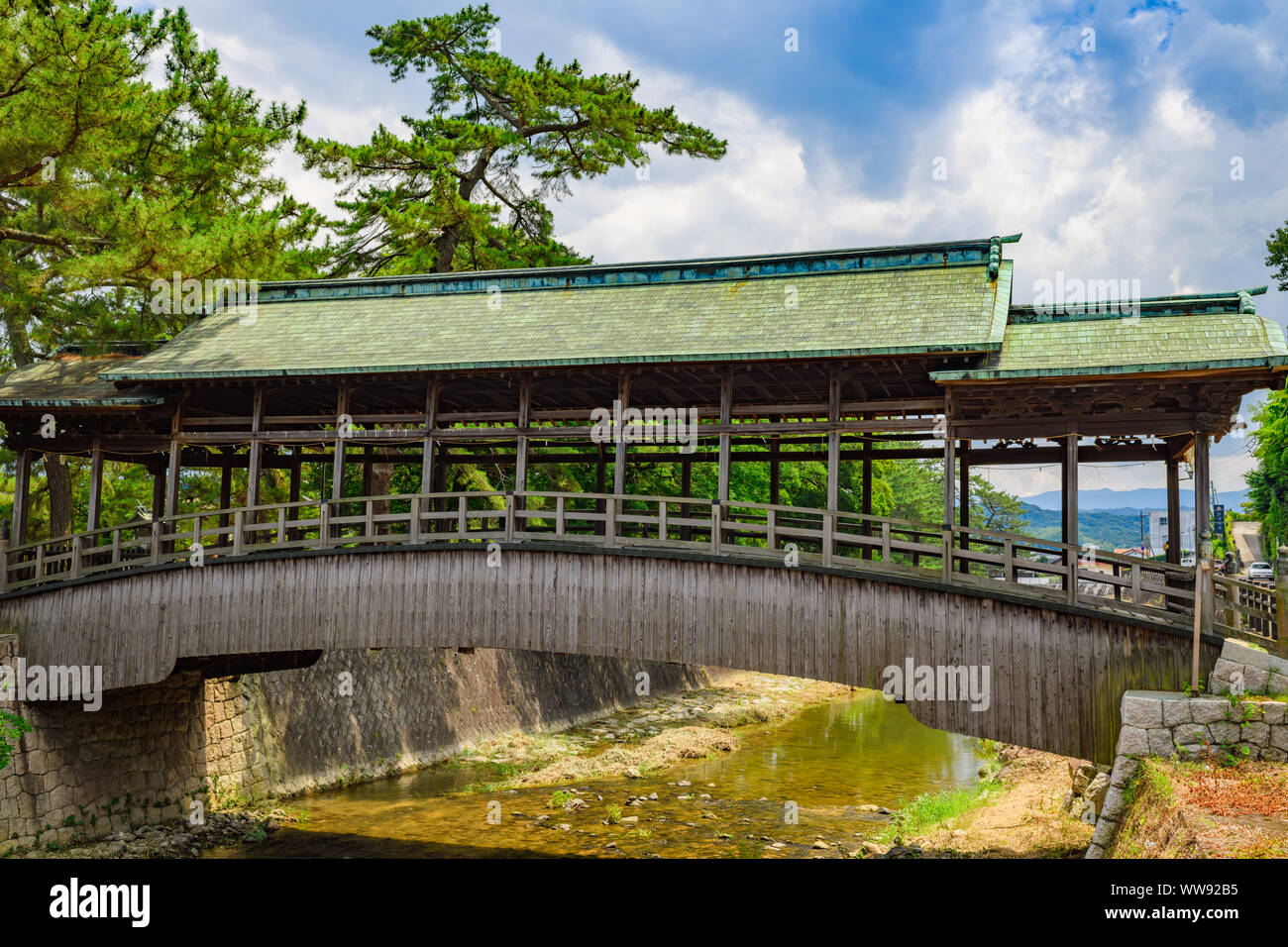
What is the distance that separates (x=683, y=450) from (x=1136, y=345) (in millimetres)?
8118

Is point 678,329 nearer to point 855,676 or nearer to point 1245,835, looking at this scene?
point 855,676

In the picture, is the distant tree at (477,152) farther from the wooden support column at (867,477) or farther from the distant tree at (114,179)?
the wooden support column at (867,477)

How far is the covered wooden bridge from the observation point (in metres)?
12.0

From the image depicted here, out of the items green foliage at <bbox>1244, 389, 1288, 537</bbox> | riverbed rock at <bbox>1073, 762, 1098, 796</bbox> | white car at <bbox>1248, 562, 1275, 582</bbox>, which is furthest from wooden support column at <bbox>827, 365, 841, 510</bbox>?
white car at <bbox>1248, 562, 1275, 582</bbox>

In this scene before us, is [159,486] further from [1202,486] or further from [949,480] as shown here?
[1202,486]

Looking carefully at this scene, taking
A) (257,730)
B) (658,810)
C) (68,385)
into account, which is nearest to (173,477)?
(68,385)

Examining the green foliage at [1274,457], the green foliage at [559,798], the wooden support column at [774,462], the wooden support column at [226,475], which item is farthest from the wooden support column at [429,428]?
the green foliage at [1274,457]

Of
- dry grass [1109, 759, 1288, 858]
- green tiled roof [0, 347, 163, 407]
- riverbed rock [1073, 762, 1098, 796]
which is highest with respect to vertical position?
green tiled roof [0, 347, 163, 407]

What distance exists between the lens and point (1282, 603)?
1065cm

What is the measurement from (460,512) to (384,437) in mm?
2646

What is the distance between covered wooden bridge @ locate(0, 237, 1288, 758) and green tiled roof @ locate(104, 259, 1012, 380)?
68 mm

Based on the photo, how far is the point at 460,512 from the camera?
47.0 ft

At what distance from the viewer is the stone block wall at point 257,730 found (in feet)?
51.1

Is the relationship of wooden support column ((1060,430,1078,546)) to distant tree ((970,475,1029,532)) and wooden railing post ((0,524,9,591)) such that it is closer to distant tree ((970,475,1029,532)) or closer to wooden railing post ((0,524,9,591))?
wooden railing post ((0,524,9,591))
